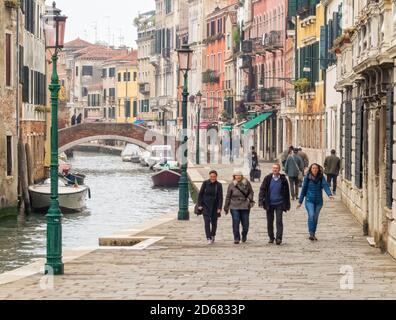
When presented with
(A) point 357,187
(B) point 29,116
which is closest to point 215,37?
(B) point 29,116

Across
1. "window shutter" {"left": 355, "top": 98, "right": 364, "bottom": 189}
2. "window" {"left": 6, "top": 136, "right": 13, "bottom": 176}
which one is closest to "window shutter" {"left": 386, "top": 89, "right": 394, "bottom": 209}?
"window shutter" {"left": 355, "top": 98, "right": 364, "bottom": 189}

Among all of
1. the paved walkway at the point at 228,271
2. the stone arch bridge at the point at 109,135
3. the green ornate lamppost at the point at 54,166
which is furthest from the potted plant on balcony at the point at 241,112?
the green ornate lamppost at the point at 54,166

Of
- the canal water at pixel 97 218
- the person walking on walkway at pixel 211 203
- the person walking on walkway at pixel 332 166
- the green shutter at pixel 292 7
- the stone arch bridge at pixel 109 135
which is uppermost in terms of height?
the green shutter at pixel 292 7

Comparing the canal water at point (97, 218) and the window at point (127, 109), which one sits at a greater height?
the window at point (127, 109)

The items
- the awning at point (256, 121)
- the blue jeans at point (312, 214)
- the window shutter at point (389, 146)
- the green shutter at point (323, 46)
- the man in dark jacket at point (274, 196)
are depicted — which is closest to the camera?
the window shutter at point (389, 146)

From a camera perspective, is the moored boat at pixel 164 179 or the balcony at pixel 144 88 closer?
the moored boat at pixel 164 179

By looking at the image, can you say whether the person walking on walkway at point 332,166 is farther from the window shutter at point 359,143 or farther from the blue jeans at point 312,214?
the blue jeans at point 312,214

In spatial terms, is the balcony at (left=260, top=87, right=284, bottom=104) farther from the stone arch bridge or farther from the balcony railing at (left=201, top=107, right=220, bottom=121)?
the balcony railing at (left=201, top=107, right=220, bottom=121)

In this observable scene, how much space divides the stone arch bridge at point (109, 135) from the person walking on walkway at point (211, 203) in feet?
212

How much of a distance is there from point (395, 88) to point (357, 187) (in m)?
8.80

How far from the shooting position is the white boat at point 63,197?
4619cm

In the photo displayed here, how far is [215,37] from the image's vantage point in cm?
10444

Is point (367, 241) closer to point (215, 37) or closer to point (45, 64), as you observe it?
point (45, 64)

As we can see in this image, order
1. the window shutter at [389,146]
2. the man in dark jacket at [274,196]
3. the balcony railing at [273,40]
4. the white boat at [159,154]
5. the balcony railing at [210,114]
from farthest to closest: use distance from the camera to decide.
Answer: the balcony railing at [210,114]
the white boat at [159,154]
the balcony railing at [273,40]
the man in dark jacket at [274,196]
the window shutter at [389,146]
